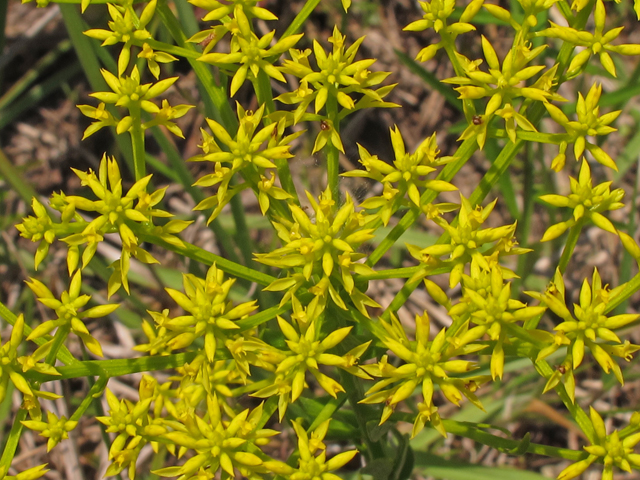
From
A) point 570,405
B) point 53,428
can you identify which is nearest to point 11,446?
point 53,428

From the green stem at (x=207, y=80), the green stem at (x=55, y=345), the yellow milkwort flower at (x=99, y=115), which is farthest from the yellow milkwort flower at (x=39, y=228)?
the green stem at (x=207, y=80)

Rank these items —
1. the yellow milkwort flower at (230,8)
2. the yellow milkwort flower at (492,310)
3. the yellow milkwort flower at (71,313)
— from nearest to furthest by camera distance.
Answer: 1. the yellow milkwort flower at (492,310)
2. the yellow milkwort flower at (71,313)
3. the yellow milkwort flower at (230,8)

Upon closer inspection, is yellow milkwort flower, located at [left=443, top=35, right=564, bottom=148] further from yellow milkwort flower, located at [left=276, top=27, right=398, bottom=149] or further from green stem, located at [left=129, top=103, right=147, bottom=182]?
green stem, located at [left=129, top=103, right=147, bottom=182]

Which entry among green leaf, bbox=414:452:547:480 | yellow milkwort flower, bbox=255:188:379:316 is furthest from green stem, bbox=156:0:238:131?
green leaf, bbox=414:452:547:480

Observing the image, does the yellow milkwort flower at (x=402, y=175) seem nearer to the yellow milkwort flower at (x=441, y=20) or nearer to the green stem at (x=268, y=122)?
the green stem at (x=268, y=122)

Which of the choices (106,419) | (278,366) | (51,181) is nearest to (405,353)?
(278,366)

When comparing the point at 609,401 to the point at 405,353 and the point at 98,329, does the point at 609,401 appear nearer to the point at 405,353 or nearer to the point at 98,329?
the point at 405,353

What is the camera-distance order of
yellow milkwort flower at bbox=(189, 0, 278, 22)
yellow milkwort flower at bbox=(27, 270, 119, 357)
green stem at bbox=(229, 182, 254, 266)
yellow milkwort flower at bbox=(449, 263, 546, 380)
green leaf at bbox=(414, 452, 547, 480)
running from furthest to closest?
1. green stem at bbox=(229, 182, 254, 266)
2. green leaf at bbox=(414, 452, 547, 480)
3. yellow milkwort flower at bbox=(189, 0, 278, 22)
4. yellow milkwort flower at bbox=(27, 270, 119, 357)
5. yellow milkwort flower at bbox=(449, 263, 546, 380)
